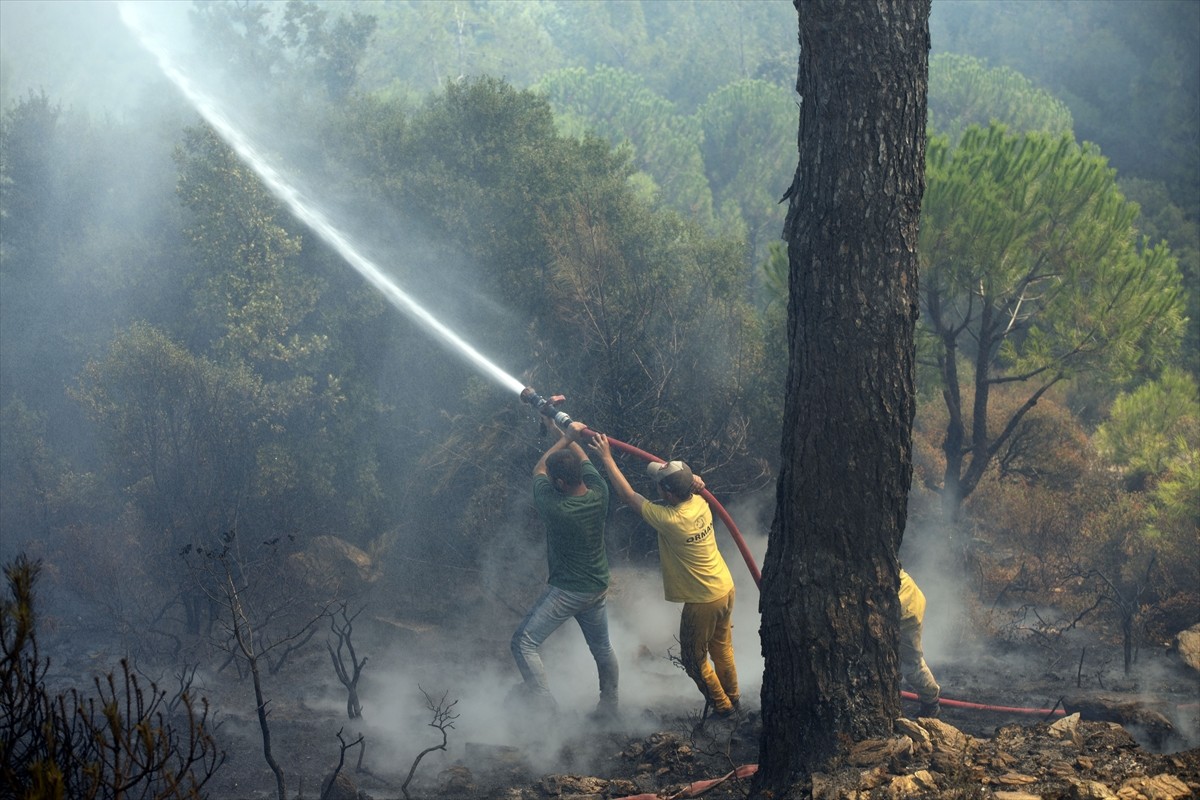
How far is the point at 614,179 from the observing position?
12641 mm

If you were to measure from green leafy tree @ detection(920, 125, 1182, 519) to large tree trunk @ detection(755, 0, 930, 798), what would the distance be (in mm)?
5871

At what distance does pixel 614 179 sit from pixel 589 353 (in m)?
3.26

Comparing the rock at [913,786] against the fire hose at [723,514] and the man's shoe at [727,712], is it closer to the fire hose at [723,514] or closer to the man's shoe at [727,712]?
the fire hose at [723,514]

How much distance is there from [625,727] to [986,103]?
2151 centimetres

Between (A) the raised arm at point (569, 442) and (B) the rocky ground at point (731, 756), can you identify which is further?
(A) the raised arm at point (569, 442)

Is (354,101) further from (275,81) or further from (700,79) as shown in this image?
(700,79)

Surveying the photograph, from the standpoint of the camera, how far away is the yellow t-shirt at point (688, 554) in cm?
633

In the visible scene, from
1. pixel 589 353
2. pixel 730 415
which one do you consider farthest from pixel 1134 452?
pixel 589 353

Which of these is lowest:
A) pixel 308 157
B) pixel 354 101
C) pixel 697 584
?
pixel 697 584

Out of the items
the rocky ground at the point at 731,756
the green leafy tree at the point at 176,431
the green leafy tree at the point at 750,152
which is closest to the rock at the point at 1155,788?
the rocky ground at the point at 731,756

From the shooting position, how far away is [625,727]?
684 cm

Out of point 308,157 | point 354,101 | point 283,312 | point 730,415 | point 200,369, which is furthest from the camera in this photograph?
point 354,101

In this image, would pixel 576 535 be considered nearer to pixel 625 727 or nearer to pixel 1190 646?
pixel 625 727

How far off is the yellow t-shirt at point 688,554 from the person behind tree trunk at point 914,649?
1097mm
